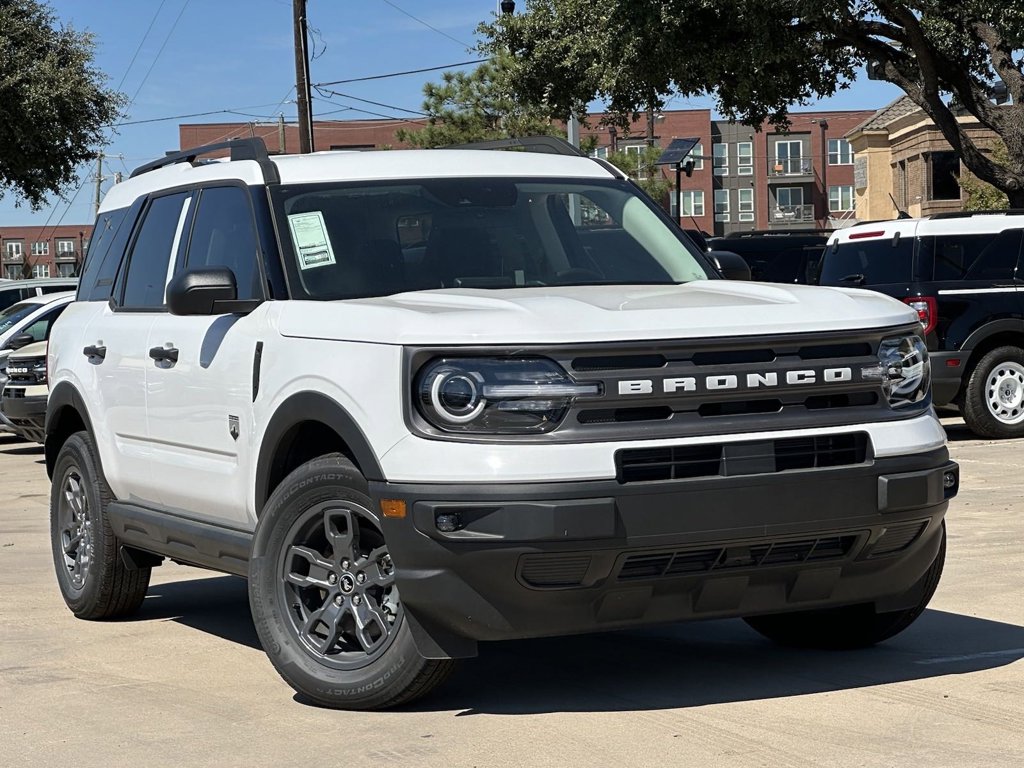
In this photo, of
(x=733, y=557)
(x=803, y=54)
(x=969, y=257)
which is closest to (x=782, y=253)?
(x=803, y=54)

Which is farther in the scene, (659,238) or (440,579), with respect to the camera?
(659,238)

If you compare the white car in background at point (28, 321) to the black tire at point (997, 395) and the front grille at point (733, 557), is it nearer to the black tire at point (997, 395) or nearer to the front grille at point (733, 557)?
the black tire at point (997, 395)

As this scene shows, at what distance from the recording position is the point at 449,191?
657cm

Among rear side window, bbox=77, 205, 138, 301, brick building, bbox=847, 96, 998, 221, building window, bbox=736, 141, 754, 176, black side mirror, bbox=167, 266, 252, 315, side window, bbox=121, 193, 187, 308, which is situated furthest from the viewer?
building window, bbox=736, 141, 754, 176

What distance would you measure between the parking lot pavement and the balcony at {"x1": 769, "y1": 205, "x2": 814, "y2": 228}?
316 ft

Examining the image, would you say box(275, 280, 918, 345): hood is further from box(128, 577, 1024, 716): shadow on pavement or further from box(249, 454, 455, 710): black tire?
box(128, 577, 1024, 716): shadow on pavement

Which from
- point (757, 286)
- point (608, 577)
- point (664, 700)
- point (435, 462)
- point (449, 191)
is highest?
point (449, 191)

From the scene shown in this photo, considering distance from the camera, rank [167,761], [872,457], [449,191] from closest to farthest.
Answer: [167,761], [872,457], [449,191]

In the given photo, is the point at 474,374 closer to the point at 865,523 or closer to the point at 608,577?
the point at 608,577

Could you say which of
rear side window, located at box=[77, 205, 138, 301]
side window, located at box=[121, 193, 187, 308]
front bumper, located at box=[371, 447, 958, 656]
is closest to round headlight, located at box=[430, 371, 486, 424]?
front bumper, located at box=[371, 447, 958, 656]

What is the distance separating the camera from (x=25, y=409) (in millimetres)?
16031

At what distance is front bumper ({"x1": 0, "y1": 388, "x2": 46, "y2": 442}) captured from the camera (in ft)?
52.5

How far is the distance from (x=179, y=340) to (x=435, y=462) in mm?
1991

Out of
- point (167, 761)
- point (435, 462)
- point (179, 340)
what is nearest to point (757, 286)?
point (435, 462)
